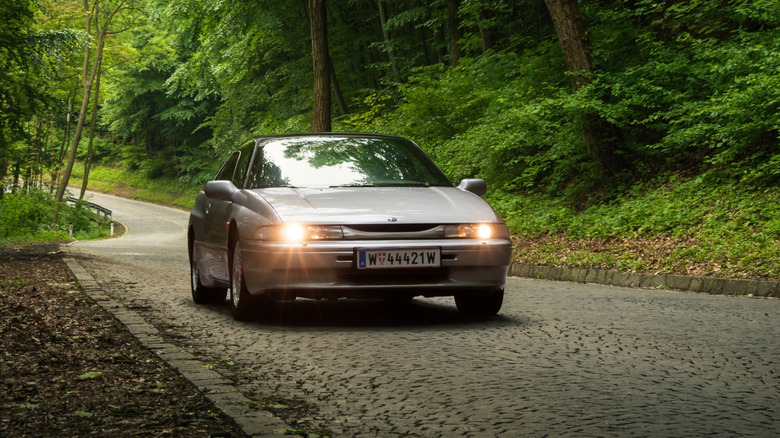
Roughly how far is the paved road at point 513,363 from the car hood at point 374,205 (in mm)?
854

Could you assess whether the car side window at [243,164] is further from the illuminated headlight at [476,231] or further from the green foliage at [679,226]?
the green foliage at [679,226]

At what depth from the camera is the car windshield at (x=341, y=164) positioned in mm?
7898

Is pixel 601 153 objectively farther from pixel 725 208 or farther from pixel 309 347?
pixel 309 347

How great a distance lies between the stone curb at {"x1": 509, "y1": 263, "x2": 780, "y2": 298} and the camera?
399 inches

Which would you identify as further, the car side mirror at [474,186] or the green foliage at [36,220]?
the green foliage at [36,220]

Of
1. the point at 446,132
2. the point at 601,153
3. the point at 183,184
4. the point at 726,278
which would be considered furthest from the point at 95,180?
the point at 726,278

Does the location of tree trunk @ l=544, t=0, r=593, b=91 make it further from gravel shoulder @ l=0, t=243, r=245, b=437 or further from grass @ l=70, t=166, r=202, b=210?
grass @ l=70, t=166, r=202, b=210

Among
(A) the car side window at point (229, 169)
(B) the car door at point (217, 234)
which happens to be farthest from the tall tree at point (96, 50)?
(B) the car door at point (217, 234)

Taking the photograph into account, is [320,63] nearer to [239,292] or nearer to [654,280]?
[654,280]

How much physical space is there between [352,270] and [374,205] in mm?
584

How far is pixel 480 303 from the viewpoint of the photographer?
780 cm

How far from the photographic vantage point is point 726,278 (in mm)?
10500

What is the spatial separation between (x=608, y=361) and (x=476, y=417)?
1694 millimetres

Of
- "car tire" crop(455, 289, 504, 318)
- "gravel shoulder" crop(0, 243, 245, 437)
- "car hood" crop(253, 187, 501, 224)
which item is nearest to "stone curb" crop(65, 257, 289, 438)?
"gravel shoulder" crop(0, 243, 245, 437)
